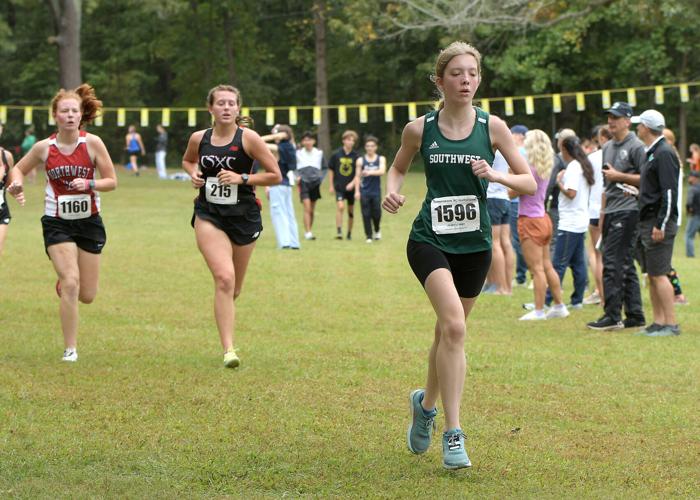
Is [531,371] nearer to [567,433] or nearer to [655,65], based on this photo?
[567,433]

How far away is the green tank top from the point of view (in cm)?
616

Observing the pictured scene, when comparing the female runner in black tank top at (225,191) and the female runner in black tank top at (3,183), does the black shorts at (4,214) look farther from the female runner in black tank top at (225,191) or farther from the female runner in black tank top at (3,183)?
the female runner in black tank top at (225,191)

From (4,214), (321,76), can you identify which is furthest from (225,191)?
(321,76)

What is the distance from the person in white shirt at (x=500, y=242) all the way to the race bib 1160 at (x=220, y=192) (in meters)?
5.58

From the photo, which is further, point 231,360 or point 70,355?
point 70,355

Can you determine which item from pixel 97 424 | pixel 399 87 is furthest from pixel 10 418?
pixel 399 87

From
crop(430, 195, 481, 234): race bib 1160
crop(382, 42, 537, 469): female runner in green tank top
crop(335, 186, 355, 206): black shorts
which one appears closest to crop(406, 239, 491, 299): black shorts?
crop(382, 42, 537, 469): female runner in green tank top

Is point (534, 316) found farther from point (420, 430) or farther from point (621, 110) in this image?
point (420, 430)

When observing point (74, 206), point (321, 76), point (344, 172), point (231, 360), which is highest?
point (321, 76)

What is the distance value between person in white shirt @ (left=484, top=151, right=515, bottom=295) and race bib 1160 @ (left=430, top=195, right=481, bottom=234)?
7.94 metres

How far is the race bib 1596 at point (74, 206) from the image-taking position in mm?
9141

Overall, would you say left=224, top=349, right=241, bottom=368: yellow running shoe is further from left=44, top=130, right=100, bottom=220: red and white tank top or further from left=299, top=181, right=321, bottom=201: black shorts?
left=299, top=181, right=321, bottom=201: black shorts

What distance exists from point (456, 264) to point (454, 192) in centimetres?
39

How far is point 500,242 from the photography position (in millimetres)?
14305
